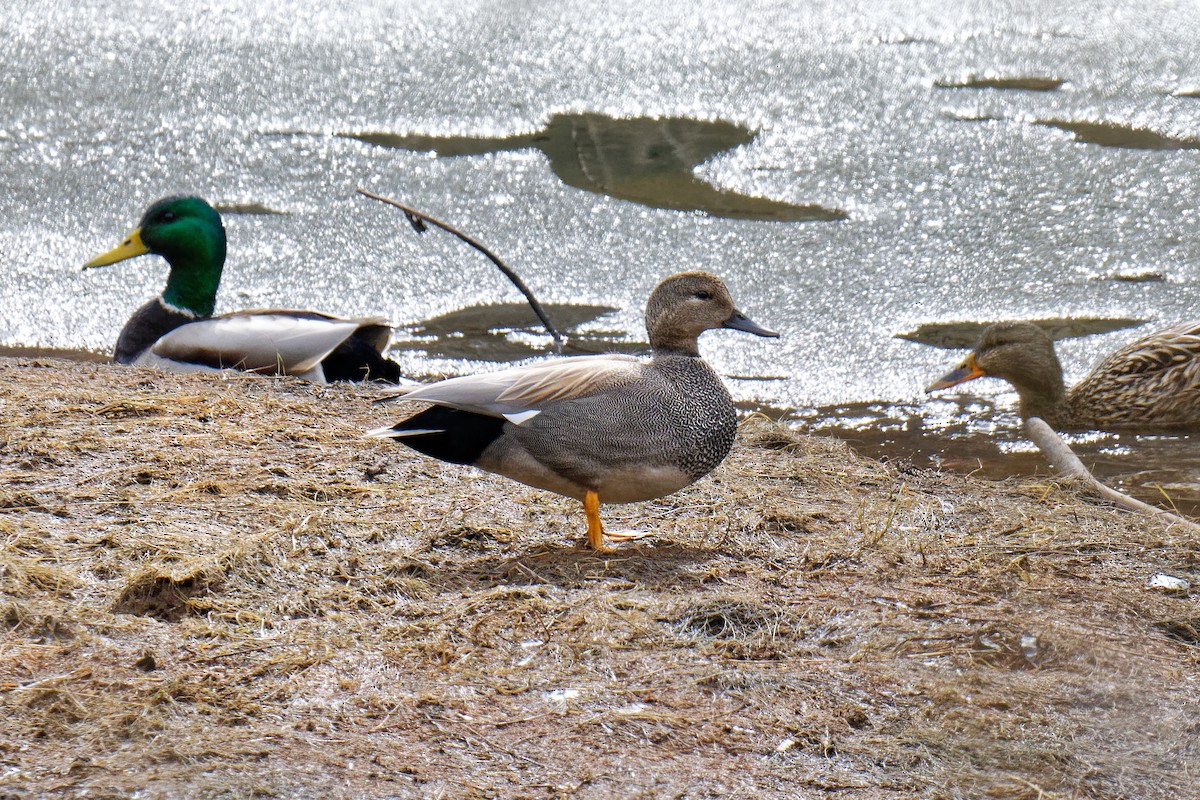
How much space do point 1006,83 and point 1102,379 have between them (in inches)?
128

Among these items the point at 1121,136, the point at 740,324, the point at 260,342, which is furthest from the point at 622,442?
the point at 1121,136

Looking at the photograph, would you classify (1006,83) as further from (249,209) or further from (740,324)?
(740,324)

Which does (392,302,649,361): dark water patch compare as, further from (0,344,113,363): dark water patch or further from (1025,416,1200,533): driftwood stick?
(1025,416,1200,533): driftwood stick

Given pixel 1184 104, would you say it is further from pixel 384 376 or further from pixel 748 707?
pixel 748 707

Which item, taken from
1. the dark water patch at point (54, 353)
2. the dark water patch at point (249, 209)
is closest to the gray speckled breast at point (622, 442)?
the dark water patch at point (54, 353)

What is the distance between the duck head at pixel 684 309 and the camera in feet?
12.1

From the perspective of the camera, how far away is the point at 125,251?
632cm

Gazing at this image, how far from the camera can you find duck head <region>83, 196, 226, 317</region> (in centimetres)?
616

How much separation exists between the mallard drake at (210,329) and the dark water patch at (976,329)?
2.31 m

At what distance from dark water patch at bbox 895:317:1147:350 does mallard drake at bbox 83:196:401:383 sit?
231 cm

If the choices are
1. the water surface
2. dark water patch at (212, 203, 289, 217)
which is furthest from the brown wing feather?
dark water patch at (212, 203, 289, 217)

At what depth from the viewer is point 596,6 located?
31.7 feet

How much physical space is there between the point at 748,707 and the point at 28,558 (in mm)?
1631

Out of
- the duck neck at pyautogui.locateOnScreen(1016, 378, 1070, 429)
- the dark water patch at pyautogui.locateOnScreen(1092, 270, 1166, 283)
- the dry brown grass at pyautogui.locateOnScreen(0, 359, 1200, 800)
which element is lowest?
the dry brown grass at pyautogui.locateOnScreen(0, 359, 1200, 800)
